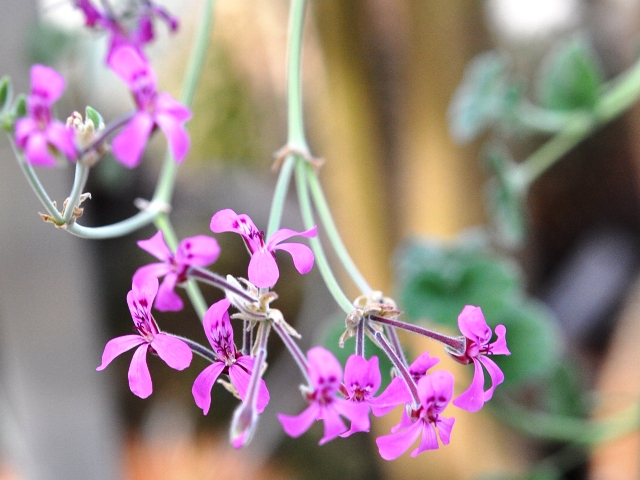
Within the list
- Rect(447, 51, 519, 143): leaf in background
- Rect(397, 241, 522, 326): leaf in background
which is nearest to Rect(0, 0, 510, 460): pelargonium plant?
Rect(397, 241, 522, 326): leaf in background

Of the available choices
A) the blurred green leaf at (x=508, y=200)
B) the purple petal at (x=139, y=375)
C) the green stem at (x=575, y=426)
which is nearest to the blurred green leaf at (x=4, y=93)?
the purple petal at (x=139, y=375)

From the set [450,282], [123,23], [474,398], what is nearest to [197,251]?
[474,398]

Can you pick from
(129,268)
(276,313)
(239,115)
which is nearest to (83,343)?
(129,268)

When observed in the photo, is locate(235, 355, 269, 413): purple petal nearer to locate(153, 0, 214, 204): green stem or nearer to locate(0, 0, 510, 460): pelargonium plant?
locate(0, 0, 510, 460): pelargonium plant

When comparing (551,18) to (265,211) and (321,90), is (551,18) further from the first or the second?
(265,211)

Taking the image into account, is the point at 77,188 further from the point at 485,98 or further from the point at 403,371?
the point at 485,98

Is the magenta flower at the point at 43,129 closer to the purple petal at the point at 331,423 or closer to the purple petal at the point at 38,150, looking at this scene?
the purple petal at the point at 38,150
